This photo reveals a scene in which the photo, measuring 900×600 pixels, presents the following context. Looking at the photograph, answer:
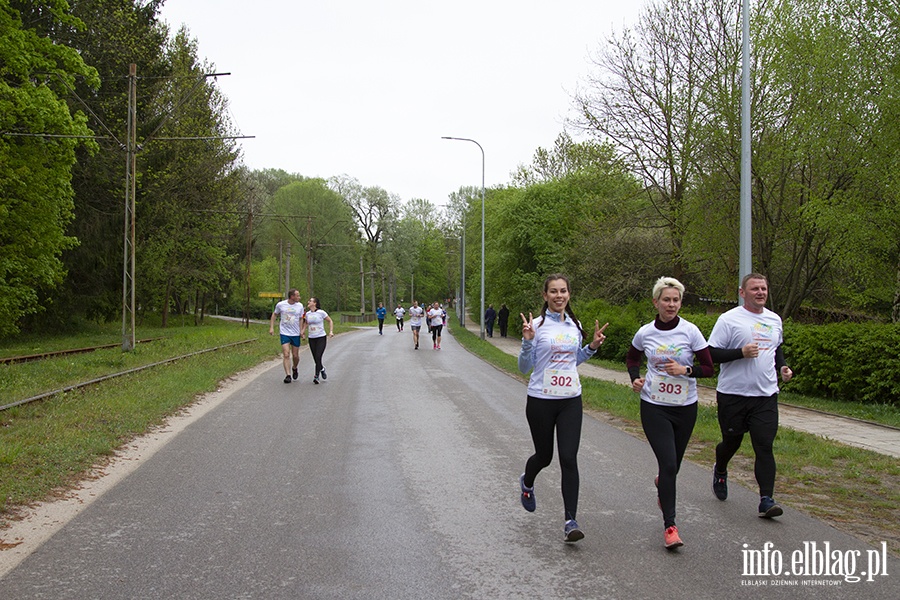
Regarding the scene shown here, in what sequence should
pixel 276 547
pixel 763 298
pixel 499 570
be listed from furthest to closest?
pixel 763 298
pixel 276 547
pixel 499 570

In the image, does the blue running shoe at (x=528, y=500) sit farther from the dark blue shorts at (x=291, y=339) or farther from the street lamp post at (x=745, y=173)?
the dark blue shorts at (x=291, y=339)

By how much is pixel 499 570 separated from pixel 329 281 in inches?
3360

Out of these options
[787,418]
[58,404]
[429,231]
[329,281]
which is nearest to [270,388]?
[58,404]

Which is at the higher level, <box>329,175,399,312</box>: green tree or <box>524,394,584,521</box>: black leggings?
<box>329,175,399,312</box>: green tree

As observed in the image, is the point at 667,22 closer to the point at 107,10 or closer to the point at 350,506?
the point at 107,10

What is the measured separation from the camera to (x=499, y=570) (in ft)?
15.3

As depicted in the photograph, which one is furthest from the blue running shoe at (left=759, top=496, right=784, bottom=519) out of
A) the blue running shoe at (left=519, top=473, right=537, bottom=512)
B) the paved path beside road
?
the paved path beside road

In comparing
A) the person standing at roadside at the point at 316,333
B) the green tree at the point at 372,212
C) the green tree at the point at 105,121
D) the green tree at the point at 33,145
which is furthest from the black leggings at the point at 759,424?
the green tree at the point at 372,212

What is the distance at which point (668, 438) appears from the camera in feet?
17.4

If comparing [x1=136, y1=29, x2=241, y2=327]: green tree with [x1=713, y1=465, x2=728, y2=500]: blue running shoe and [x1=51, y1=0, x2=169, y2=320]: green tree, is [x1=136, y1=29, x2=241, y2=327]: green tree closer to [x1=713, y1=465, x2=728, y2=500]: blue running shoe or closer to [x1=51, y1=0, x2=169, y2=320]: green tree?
[x1=51, y1=0, x2=169, y2=320]: green tree

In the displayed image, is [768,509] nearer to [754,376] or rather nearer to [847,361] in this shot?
[754,376]

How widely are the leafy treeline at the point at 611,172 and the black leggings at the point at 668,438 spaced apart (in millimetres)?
10286

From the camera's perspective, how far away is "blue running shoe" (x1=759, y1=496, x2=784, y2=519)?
5.75 metres

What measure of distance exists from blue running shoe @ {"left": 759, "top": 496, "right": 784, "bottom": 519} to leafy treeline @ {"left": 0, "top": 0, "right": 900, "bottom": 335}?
9756 mm
